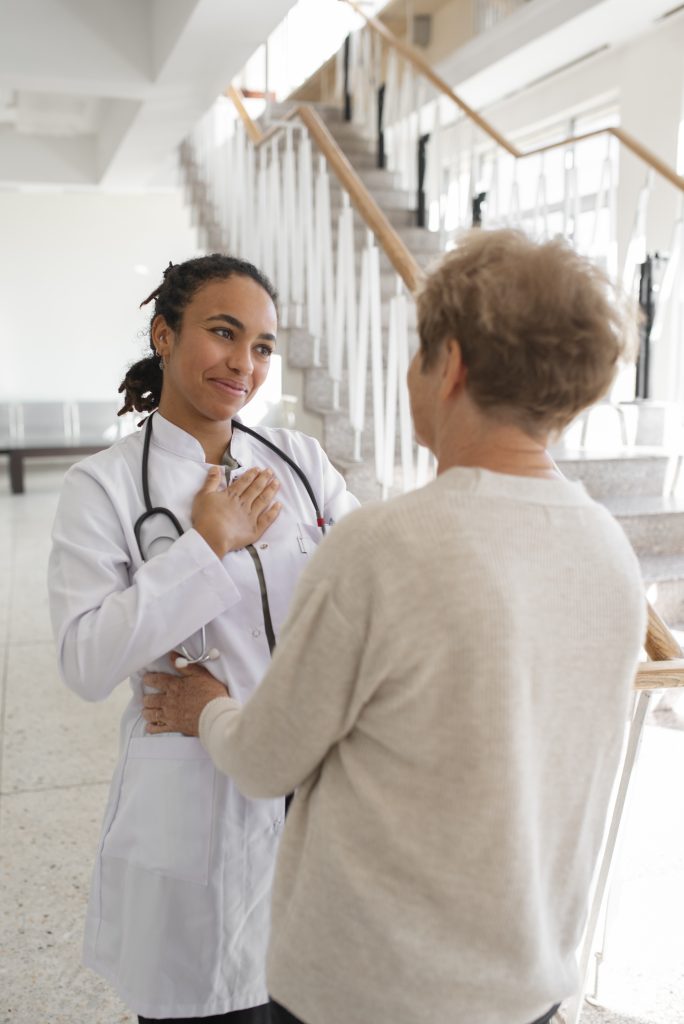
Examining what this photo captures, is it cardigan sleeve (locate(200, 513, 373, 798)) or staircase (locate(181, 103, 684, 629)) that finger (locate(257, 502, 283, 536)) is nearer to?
cardigan sleeve (locate(200, 513, 373, 798))

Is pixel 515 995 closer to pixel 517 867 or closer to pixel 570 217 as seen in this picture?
pixel 517 867

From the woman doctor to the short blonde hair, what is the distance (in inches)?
19.6

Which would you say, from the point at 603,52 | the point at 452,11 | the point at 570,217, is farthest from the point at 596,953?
the point at 452,11

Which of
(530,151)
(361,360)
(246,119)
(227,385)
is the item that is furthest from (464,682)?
(530,151)

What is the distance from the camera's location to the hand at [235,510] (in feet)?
3.90

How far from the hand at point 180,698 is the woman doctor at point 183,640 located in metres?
0.02

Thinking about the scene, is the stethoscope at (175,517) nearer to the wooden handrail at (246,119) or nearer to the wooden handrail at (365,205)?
the wooden handrail at (365,205)

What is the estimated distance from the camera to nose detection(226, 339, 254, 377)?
1309 mm

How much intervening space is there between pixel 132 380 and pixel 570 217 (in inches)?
175

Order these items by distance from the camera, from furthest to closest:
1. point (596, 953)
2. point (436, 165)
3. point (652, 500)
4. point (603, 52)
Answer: point (603, 52), point (436, 165), point (652, 500), point (596, 953)

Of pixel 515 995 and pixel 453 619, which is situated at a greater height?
pixel 453 619

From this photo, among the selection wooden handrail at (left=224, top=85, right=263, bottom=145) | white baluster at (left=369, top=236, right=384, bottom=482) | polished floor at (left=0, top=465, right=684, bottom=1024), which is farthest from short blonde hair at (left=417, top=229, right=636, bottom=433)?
wooden handrail at (left=224, top=85, right=263, bottom=145)

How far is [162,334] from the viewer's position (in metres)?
1.36

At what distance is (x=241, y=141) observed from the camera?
210 inches
